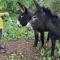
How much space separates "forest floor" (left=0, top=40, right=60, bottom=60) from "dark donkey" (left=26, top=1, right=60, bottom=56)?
1.18 feet

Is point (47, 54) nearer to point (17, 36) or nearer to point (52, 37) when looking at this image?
point (52, 37)

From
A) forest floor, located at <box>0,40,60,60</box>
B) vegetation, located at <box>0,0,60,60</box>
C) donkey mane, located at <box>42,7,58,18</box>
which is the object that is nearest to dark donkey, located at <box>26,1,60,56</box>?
donkey mane, located at <box>42,7,58,18</box>

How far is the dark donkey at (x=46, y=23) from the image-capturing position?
6.60 meters

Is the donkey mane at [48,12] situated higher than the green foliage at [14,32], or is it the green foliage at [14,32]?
the donkey mane at [48,12]

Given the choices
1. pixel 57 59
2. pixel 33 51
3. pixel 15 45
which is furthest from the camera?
pixel 15 45

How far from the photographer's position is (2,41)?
8062mm

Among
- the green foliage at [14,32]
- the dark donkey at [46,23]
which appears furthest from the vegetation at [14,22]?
the dark donkey at [46,23]

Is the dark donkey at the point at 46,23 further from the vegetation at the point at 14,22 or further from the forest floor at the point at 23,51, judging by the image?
the forest floor at the point at 23,51

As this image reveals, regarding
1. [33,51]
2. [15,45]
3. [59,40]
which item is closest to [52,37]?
[59,40]

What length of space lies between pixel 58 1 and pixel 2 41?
236 cm

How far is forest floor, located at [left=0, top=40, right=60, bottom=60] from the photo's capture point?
259 inches

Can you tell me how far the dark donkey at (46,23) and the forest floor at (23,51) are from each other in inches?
14.2

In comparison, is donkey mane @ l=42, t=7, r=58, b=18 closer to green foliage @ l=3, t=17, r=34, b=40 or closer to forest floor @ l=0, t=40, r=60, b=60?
forest floor @ l=0, t=40, r=60, b=60

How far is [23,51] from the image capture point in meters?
7.00
